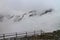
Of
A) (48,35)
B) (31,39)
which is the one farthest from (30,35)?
(48,35)

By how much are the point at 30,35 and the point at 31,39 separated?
203mm

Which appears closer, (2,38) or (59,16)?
(2,38)

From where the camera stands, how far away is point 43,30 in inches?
236

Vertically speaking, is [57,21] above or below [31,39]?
above

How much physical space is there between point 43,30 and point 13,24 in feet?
3.49

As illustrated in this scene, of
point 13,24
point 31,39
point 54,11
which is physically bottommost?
point 31,39

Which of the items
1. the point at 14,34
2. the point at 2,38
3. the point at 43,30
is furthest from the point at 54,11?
the point at 2,38

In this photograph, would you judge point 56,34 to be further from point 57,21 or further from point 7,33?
point 7,33

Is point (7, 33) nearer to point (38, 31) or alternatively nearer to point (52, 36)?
point (38, 31)

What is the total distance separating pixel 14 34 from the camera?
233 inches

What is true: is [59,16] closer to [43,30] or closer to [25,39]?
[43,30]

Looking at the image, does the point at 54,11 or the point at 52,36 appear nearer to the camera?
the point at 52,36

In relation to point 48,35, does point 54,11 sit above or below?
above

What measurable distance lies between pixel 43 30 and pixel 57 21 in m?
0.59
